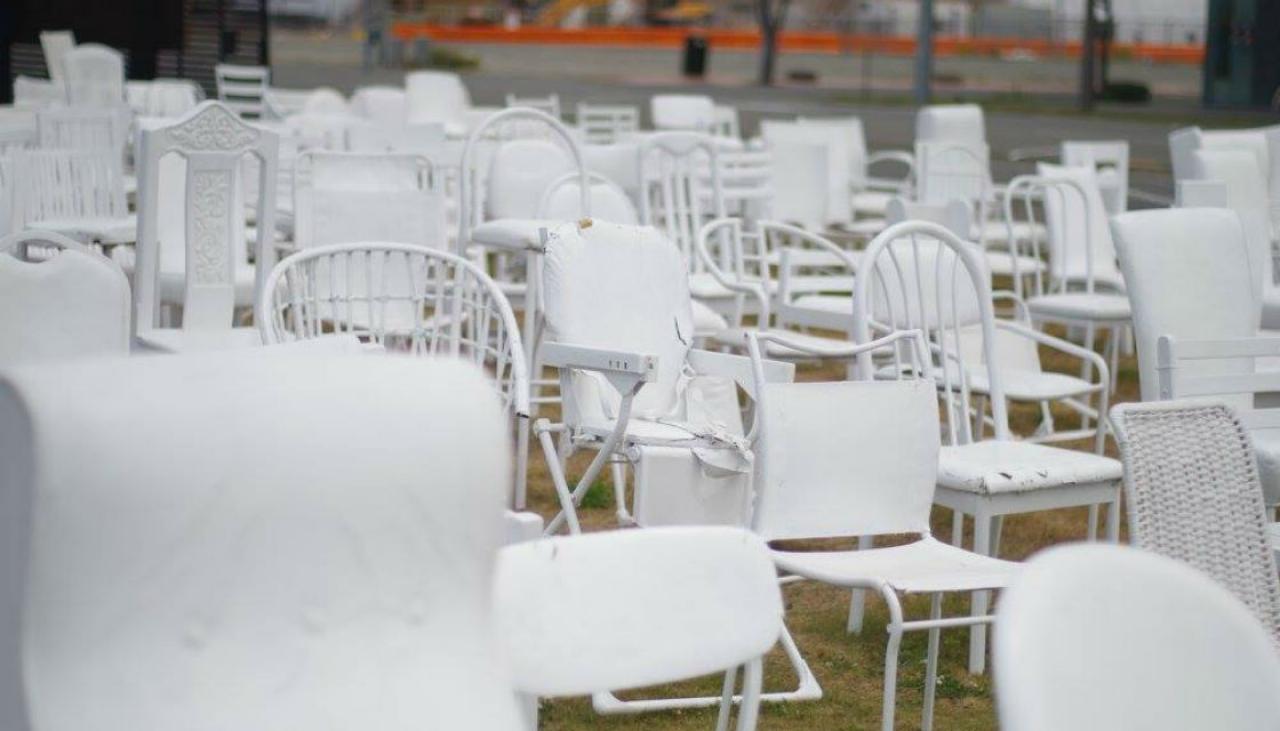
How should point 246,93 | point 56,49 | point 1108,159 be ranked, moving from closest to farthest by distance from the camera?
point 1108,159
point 246,93
point 56,49

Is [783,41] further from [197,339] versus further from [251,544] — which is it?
[251,544]

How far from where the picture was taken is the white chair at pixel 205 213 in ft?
17.3

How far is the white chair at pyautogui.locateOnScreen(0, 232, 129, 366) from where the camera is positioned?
326 centimetres

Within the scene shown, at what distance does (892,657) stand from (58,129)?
5.19 m

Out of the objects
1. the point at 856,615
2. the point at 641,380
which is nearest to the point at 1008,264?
the point at 856,615

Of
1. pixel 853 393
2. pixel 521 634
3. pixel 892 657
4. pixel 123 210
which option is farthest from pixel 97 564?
pixel 123 210

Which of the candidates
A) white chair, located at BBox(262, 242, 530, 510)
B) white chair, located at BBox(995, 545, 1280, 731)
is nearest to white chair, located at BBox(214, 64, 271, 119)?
white chair, located at BBox(262, 242, 530, 510)

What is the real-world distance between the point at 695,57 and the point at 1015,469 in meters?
32.2

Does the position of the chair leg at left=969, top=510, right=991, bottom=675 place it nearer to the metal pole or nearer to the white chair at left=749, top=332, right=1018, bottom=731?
the white chair at left=749, top=332, right=1018, bottom=731

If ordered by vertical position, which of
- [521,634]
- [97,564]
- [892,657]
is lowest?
[892,657]

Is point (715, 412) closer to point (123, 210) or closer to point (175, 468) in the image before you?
point (175, 468)

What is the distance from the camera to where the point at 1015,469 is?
4.18 meters

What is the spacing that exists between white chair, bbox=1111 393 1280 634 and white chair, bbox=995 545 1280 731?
120 centimetres

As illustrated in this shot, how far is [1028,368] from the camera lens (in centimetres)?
586
